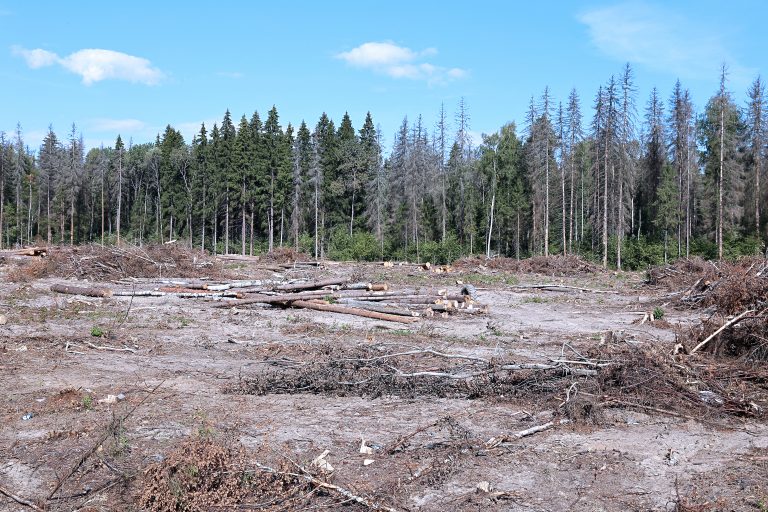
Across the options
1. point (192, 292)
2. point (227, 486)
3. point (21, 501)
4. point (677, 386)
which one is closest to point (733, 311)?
point (677, 386)

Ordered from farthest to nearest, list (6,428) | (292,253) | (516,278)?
(292,253)
(516,278)
(6,428)

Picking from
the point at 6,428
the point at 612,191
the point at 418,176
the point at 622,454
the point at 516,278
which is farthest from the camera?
the point at 418,176

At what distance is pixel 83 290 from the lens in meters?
18.3

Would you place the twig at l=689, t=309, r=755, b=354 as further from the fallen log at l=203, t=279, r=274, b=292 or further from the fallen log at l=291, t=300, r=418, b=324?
the fallen log at l=203, t=279, r=274, b=292

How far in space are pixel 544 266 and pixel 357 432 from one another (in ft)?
87.4

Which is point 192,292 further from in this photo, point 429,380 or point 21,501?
point 21,501

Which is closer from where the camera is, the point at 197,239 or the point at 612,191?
the point at 612,191

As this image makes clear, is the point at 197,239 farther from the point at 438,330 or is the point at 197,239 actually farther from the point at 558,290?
the point at 438,330

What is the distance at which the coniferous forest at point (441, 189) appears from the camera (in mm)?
47469

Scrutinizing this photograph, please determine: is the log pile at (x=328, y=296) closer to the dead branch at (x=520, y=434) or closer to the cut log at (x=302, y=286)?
the cut log at (x=302, y=286)

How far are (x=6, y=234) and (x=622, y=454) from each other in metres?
86.2

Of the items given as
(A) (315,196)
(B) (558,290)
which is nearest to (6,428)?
(B) (558,290)

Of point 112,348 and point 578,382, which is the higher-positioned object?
point 578,382

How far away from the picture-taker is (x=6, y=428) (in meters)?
6.73
